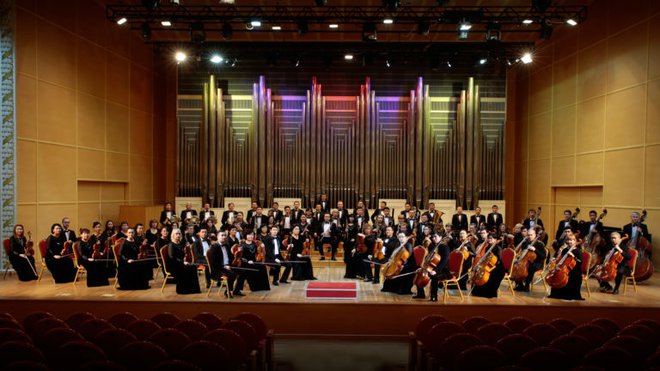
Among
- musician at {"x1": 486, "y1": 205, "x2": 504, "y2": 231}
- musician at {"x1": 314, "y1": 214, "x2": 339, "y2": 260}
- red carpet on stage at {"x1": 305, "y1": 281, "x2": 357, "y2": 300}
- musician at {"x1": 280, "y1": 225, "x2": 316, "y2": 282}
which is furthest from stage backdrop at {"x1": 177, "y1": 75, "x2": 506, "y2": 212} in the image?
red carpet on stage at {"x1": 305, "y1": 281, "x2": 357, "y2": 300}

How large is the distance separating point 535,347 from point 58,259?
812cm

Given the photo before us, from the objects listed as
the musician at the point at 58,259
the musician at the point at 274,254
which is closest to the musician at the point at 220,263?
the musician at the point at 274,254

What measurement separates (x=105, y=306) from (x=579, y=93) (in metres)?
11.2

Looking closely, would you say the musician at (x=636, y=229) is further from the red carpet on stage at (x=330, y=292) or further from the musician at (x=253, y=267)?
the musician at (x=253, y=267)

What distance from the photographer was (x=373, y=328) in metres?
7.05

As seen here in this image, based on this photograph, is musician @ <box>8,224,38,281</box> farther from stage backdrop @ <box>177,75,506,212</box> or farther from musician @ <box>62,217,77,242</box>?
stage backdrop @ <box>177,75,506,212</box>

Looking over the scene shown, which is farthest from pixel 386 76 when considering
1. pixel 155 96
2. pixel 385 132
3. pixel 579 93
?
pixel 155 96

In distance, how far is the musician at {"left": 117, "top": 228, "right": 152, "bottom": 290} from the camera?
8289mm

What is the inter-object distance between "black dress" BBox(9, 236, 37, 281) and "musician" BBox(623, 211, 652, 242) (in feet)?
36.2

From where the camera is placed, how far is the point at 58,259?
8703 mm

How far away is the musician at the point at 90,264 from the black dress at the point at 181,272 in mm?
1452

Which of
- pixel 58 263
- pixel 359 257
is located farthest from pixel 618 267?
pixel 58 263

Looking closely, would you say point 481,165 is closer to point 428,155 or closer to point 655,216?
point 428,155

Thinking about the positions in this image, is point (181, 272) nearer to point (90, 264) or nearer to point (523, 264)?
point (90, 264)
